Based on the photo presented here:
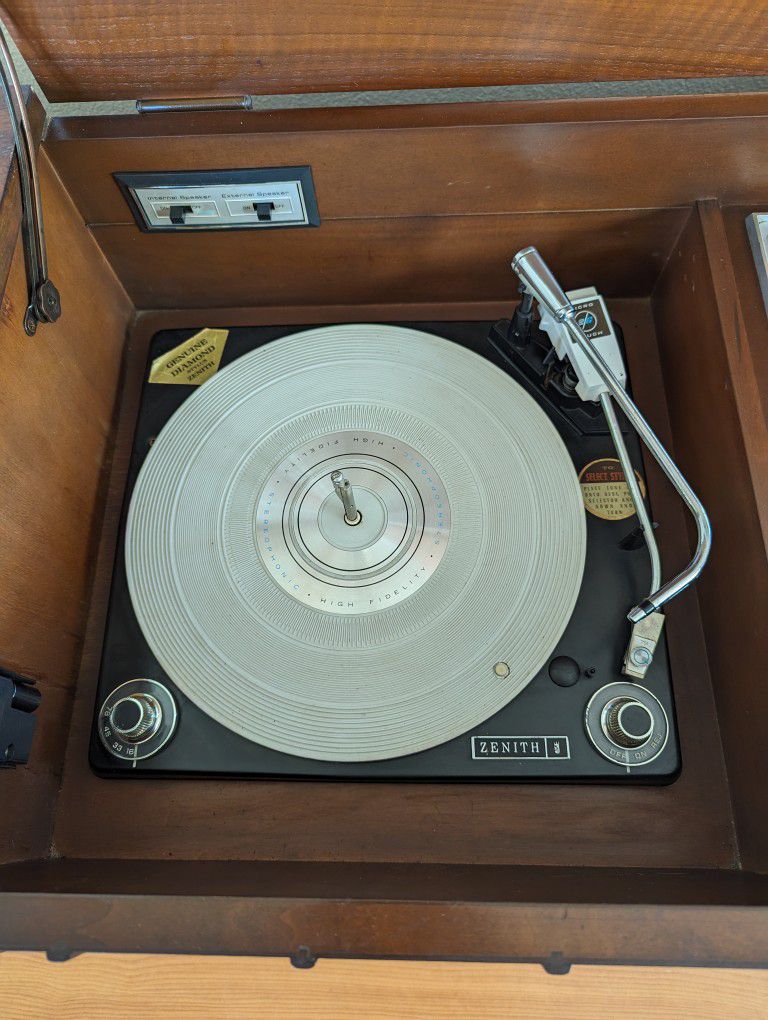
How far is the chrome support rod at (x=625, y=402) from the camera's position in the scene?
0.62 meters

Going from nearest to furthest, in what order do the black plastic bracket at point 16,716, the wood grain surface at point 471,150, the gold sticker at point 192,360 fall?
the black plastic bracket at point 16,716, the wood grain surface at point 471,150, the gold sticker at point 192,360

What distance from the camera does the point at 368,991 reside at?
70cm

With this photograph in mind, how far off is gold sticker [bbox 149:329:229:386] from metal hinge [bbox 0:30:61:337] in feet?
0.51

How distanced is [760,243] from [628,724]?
0.47 metres

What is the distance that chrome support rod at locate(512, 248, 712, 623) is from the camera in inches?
24.4

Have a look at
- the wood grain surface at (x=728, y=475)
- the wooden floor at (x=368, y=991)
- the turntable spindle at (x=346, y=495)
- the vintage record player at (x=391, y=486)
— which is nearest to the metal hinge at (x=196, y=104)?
the vintage record player at (x=391, y=486)

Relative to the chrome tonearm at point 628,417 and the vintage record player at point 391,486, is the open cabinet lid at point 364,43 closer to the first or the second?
the vintage record player at point 391,486

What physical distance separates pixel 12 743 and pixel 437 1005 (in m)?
0.46

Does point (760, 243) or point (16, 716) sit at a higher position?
point (760, 243)

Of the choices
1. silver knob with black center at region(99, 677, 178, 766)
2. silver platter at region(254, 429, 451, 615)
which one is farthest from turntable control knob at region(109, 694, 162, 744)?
silver platter at region(254, 429, 451, 615)

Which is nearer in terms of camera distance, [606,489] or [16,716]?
[16,716]

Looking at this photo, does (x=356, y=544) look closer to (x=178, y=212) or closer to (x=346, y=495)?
(x=346, y=495)

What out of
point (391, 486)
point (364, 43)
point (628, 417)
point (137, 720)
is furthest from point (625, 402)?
point (137, 720)

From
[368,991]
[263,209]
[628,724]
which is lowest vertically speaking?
[368,991]
